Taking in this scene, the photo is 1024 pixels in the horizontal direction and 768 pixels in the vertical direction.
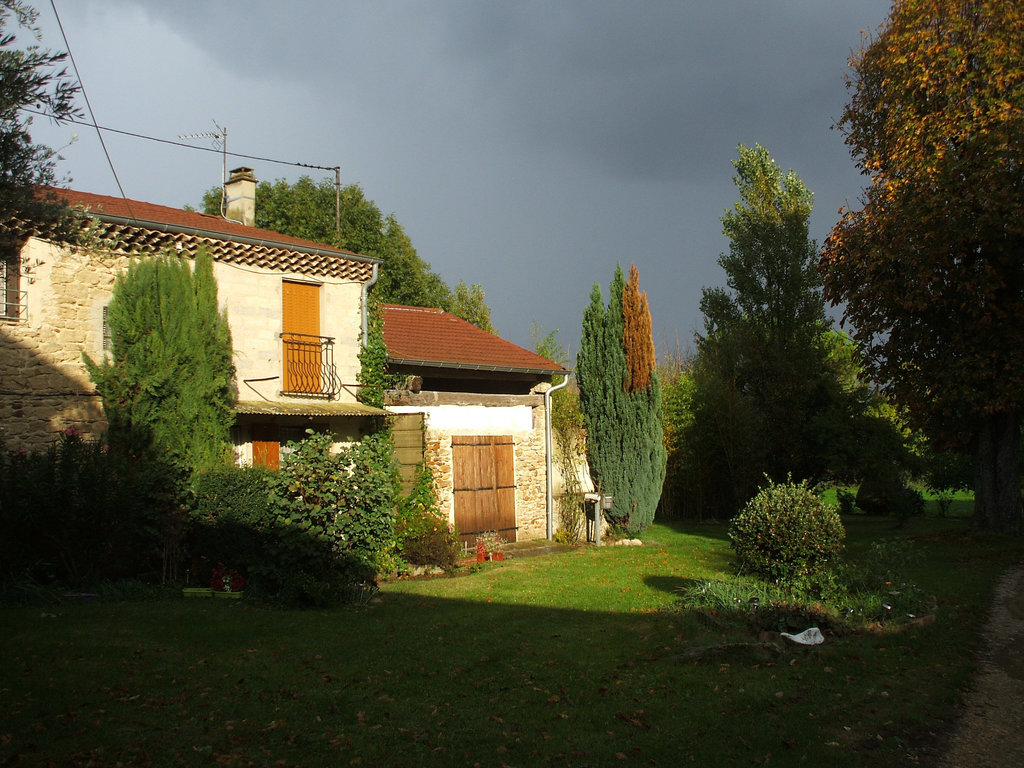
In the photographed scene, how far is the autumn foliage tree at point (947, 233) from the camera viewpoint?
13.8 meters

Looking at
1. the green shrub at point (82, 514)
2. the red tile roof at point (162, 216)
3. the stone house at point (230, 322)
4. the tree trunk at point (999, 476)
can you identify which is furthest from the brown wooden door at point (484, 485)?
the tree trunk at point (999, 476)

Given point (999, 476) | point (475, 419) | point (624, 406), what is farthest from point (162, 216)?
point (999, 476)

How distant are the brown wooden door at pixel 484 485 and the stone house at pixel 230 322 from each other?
2107 mm

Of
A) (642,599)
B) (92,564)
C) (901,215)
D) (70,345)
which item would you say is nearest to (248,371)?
(70,345)

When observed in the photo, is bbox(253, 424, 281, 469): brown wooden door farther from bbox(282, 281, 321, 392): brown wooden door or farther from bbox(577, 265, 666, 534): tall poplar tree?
bbox(577, 265, 666, 534): tall poplar tree

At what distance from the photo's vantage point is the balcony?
44.5 ft

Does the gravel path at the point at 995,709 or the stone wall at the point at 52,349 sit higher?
the stone wall at the point at 52,349

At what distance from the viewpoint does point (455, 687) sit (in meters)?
6.22

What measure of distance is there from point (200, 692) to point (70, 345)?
7.34 m

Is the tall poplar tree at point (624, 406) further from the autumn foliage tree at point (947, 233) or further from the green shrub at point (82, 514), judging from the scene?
the green shrub at point (82, 514)

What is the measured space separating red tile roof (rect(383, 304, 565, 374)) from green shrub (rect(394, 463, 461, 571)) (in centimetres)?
238

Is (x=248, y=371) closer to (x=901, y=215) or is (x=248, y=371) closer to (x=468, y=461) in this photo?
(x=468, y=461)

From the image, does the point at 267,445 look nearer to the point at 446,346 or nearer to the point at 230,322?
the point at 230,322

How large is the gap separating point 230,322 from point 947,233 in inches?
485
